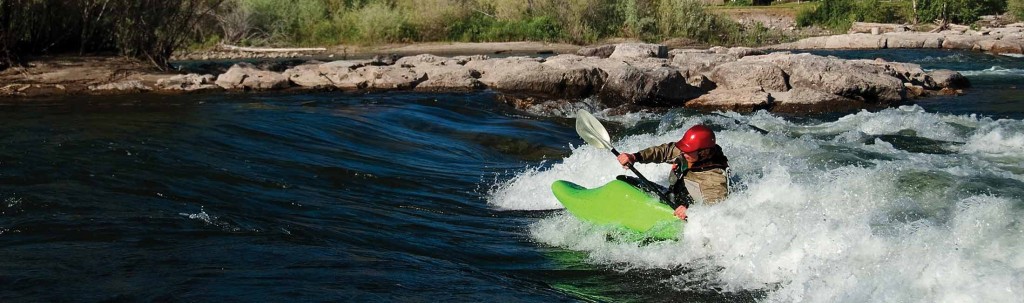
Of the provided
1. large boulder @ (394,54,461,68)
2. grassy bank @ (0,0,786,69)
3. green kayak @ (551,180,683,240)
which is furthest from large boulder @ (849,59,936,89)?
grassy bank @ (0,0,786,69)

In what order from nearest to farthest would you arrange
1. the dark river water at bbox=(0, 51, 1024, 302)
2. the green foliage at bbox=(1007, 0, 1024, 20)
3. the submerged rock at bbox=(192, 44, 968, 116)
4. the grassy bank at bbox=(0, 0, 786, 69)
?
the dark river water at bbox=(0, 51, 1024, 302) < the submerged rock at bbox=(192, 44, 968, 116) < the grassy bank at bbox=(0, 0, 786, 69) < the green foliage at bbox=(1007, 0, 1024, 20)

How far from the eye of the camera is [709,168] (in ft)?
20.5

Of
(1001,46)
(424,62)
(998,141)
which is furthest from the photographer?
(1001,46)

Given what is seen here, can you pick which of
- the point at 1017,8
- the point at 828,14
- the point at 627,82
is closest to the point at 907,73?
the point at 627,82

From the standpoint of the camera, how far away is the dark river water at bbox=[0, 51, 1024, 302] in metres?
4.86

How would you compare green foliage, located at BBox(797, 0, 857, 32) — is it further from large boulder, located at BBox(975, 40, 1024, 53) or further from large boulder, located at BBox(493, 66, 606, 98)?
large boulder, located at BBox(493, 66, 606, 98)

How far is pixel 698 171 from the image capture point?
6270 mm

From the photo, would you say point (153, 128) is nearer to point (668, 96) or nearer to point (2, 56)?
point (2, 56)

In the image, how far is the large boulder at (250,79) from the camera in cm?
1563

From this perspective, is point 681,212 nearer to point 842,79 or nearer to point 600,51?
point 842,79

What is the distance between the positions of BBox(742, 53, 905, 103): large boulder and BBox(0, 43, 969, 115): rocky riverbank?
17mm

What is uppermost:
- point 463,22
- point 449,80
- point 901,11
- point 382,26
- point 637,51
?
point 449,80

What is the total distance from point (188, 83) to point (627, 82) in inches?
286

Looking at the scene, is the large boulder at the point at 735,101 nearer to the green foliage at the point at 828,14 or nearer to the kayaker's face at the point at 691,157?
the kayaker's face at the point at 691,157
